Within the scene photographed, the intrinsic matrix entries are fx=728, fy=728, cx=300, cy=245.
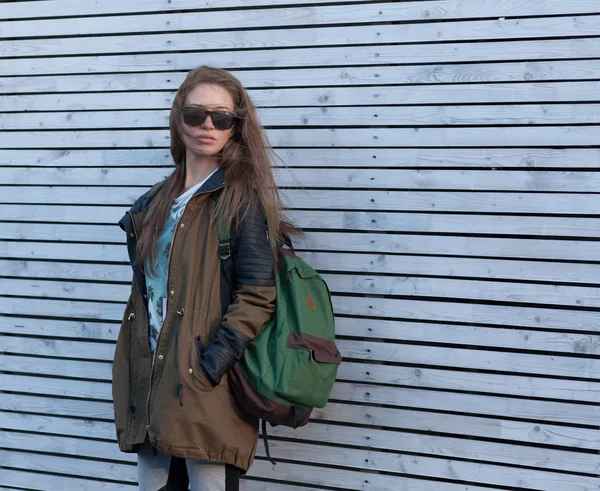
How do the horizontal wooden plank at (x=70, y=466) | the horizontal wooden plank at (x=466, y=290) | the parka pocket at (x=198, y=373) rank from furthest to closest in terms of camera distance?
the horizontal wooden plank at (x=70, y=466) < the horizontal wooden plank at (x=466, y=290) < the parka pocket at (x=198, y=373)

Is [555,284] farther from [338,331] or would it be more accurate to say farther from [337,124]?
[337,124]

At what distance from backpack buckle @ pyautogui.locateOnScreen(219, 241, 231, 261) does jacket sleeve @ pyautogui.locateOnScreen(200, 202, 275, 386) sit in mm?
27

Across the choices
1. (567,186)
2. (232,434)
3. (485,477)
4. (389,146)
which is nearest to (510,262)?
(567,186)

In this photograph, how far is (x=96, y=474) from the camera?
14.0ft

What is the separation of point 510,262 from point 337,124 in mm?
1122

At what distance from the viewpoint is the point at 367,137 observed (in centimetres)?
375

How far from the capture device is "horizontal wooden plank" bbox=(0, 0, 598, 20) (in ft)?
11.4

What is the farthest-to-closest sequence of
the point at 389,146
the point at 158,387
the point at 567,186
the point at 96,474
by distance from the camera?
the point at 96,474
the point at 389,146
the point at 567,186
the point at 158,387

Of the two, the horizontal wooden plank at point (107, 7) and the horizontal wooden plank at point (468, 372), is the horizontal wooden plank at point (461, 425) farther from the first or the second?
the horizontal wooden plank at point (107, 7)

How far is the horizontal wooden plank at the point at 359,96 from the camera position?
11.4 feet

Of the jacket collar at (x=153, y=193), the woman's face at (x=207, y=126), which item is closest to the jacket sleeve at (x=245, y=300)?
the jacket collar at (x=153, y=193)

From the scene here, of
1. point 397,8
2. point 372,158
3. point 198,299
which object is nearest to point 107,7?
point 397,8

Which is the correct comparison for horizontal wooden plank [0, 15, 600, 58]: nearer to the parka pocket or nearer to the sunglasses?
the sunglasses

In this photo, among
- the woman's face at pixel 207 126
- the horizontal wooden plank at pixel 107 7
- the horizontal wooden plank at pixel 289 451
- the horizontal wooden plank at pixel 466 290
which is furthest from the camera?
the horizontal wooden plank at pixel 107 7
